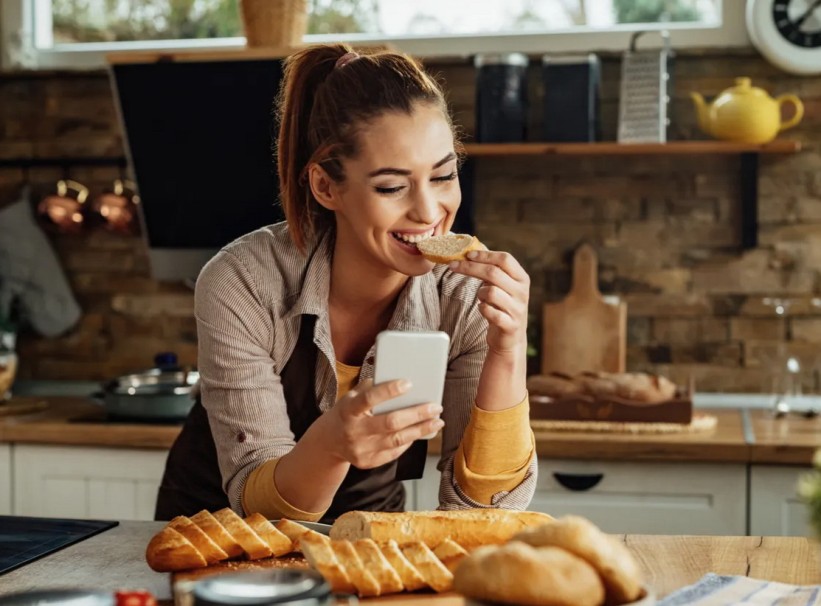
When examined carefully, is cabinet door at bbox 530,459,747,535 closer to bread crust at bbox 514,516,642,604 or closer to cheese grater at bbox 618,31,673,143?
cheese grater at bbox 618,31,673,143

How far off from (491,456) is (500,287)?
264 millimetres

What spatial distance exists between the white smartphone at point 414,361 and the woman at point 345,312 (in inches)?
6.6

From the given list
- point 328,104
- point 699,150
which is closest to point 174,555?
point 328,104

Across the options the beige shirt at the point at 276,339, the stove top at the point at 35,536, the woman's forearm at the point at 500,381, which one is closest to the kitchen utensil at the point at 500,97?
the beige shirt at the point at 276,339

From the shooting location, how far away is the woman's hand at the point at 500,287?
1715mm

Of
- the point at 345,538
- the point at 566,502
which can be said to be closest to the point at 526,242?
the point at 566,502

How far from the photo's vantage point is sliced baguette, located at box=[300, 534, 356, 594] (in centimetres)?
126

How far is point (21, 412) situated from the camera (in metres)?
3.29

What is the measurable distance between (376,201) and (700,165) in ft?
6.26

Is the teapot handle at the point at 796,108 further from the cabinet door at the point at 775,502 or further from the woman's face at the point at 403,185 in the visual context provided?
the woman's face at the point at 403,185

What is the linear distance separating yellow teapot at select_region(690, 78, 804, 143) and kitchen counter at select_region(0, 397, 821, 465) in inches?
31.0

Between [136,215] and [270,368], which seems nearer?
[270,368]

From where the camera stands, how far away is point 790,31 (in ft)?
11.0

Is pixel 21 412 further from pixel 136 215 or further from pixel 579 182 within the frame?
pixel 579 182
